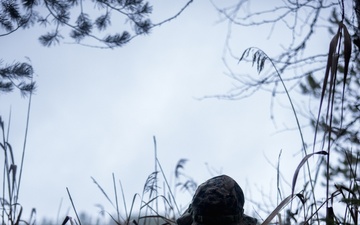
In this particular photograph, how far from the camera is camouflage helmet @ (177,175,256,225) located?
2.12 meters

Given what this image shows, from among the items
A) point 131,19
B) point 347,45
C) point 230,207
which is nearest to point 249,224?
point 230,207

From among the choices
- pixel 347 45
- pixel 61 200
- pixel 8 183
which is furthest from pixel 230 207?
pixel 61 200

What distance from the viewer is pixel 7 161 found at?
2.65 m

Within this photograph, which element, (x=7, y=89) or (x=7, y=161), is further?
(x=7, y=89)

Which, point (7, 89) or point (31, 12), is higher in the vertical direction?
point (31, 12)

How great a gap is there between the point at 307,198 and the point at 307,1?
3.13m

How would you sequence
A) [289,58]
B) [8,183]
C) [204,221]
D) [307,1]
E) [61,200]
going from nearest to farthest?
[204,221]
[8,183]
[61,200]
[307,1]
[289,58]

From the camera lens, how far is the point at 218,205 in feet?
6.93

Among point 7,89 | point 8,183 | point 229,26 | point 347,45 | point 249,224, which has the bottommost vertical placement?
point 249,224

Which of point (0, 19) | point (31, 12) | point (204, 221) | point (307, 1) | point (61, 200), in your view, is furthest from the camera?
point (307, 1)

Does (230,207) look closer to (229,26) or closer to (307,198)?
(307,198)

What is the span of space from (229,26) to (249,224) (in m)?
3.15

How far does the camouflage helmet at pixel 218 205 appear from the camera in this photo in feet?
6.95

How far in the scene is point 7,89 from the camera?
13.8 feet
